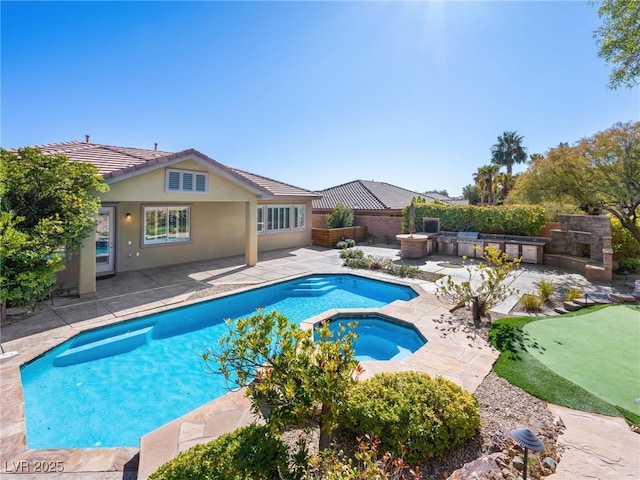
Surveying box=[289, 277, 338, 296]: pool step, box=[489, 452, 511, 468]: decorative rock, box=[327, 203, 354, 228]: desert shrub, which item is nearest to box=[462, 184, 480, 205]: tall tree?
box=[327, 203, 354, 228]: desert shrub

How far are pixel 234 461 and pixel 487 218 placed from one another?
2121cm

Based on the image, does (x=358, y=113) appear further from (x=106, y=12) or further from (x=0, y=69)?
(x=0, y=69)

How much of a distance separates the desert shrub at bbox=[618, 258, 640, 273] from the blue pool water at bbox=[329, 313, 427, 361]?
43.7 ft

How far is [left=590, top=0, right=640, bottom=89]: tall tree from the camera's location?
8.12 metres

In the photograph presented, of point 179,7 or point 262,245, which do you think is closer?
point 179,7

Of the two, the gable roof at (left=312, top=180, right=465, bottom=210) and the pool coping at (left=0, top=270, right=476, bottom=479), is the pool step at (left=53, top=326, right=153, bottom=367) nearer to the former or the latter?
the pool coping at (left=0, top=270, right=476, bottom=479)

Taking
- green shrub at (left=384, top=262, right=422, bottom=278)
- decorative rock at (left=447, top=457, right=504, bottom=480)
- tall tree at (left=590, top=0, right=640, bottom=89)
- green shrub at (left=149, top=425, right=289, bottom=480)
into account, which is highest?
tall tree at (left=590, top=0, right=640, bottom=89)

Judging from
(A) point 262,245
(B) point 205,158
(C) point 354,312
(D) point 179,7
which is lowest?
(C) point 354,312

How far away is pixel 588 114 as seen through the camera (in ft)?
52.6

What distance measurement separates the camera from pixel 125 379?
6805 millimetres

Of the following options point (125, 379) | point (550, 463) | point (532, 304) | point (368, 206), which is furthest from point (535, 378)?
point (368, 206)

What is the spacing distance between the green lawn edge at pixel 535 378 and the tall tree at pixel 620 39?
27.6 feet

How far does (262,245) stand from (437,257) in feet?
38.9

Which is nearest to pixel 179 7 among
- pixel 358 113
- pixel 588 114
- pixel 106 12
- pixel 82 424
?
pixel 106 12
